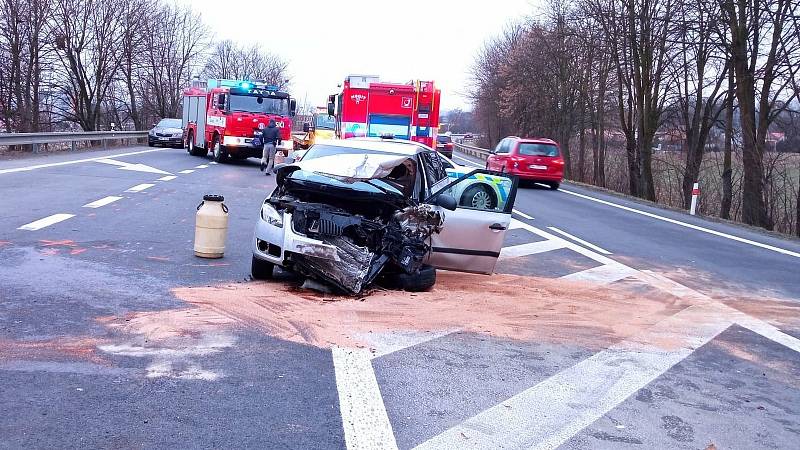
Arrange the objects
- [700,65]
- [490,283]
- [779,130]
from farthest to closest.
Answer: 1. [700,65]
2. [779,130]
3. [490,283]

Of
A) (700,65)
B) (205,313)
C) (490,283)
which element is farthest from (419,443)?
(700,65)

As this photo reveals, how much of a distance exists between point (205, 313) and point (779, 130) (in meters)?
28.3

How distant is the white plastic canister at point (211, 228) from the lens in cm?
906

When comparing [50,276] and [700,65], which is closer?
[50,276]

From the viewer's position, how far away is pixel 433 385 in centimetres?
513

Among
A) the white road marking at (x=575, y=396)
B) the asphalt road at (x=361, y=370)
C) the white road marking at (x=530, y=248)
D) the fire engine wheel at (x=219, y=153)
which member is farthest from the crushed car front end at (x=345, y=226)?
the fire engine wheel at (x=219, y=153)

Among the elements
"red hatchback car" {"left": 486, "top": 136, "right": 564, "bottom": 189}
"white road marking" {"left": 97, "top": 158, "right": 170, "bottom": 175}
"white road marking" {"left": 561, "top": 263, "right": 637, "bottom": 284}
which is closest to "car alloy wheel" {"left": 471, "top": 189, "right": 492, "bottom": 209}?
"white road marking" {"left": 561, "top": 263, "right": 637, "bottom": 284}

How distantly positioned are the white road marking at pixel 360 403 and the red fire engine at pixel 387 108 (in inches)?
727

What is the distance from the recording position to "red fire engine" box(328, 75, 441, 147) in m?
23.7

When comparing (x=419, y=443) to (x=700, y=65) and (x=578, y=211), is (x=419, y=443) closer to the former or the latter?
(x=578, y=211)

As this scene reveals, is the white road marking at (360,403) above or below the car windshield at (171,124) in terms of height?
below

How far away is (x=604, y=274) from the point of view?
10133 millimetres

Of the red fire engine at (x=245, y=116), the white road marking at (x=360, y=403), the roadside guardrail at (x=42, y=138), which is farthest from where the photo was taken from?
the red fire engine at (x=245, y=116)

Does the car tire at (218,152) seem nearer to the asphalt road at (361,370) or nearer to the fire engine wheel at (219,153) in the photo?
the fire engine wheel at (219,153)
